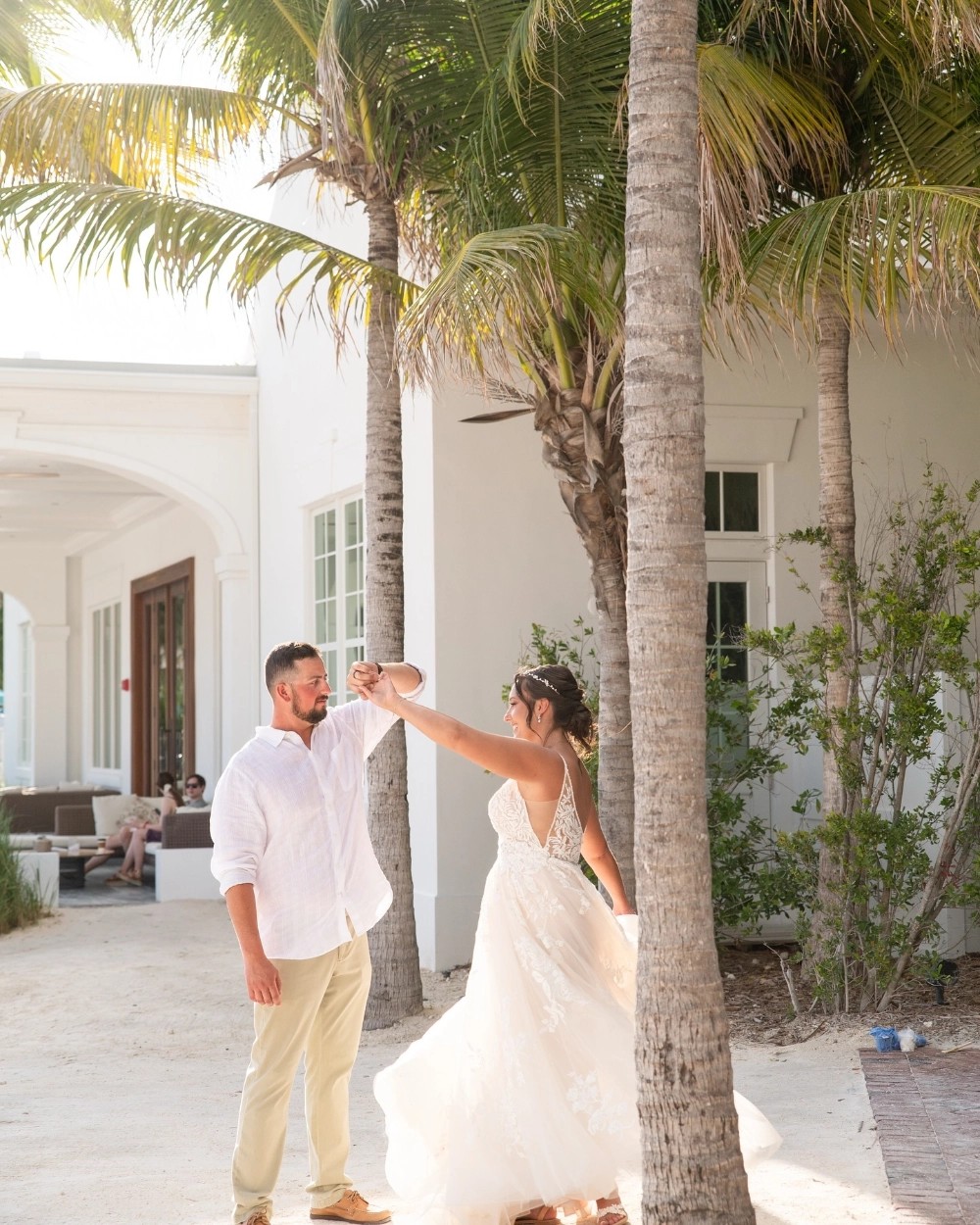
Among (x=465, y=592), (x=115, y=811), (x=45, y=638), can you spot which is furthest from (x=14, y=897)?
(x=45, y=638)

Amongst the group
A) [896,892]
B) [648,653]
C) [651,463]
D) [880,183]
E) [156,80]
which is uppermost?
[156,80]

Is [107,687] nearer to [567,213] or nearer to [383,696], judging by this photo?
[567,213]

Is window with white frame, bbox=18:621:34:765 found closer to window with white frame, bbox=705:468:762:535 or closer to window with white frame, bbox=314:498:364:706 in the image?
window with white frame, bbox=314:498:364:706

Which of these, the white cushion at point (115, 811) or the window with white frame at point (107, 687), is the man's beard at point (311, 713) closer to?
the white cushion at point (115, 811)

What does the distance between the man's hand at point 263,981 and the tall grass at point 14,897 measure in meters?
7.74

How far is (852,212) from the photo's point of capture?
618 centimetres

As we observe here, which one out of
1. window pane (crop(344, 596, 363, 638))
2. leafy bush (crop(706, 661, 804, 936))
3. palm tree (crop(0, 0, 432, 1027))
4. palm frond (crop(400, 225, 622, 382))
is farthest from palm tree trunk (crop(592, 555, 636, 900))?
window pane (crop(344, 596, 363, 638))

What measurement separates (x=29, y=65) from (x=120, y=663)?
38.0 ft

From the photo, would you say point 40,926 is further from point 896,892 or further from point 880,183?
point 880,183

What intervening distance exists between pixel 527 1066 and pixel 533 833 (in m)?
0.69

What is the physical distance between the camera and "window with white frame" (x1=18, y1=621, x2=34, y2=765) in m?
23.6

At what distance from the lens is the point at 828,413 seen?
7453 millimetres

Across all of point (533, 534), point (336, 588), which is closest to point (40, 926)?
point (336, 588)

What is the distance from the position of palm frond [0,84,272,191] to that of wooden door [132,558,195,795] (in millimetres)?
9196
